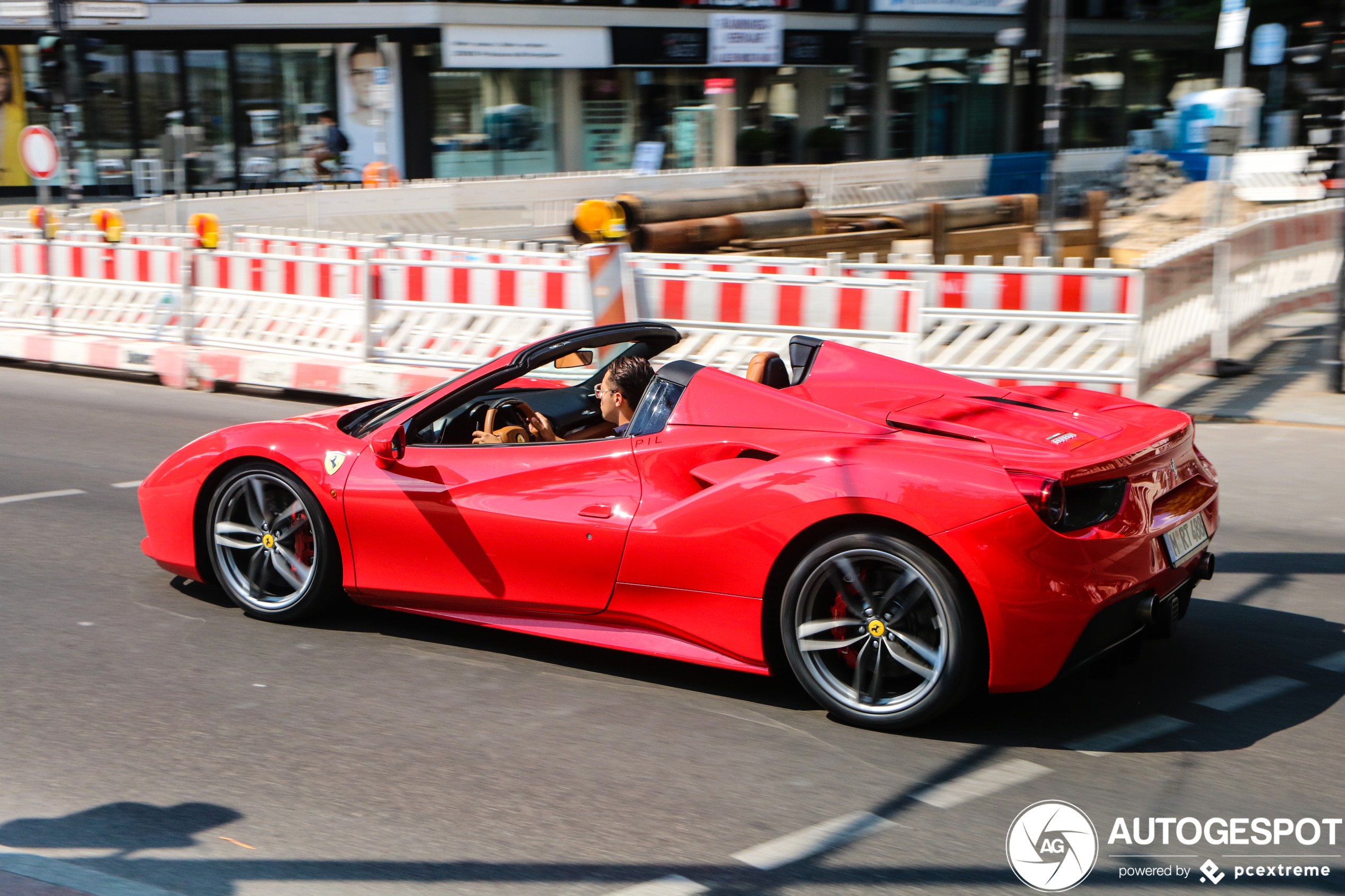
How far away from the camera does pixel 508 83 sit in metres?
34.5

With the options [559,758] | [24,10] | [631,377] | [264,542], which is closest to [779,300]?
[631,377]

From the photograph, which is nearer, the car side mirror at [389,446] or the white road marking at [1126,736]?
the white road marking at [1126,736]

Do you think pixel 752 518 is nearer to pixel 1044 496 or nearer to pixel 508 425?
pixel 1044 496

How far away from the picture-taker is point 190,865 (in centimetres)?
350

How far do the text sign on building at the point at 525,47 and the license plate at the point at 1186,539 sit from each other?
3060 cm

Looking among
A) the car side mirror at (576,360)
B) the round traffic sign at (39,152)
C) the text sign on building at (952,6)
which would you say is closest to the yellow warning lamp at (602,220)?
the round traffic sign at (39,152)

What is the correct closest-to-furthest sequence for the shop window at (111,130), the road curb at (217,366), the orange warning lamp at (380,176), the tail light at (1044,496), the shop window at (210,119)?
the tail light at (1044,496) → the road curb at (217,366) → the orange warning lamp at (380,176) → the shop window at (111,130) → the shop window at (210,119)

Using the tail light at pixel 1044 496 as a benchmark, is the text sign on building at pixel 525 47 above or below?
above

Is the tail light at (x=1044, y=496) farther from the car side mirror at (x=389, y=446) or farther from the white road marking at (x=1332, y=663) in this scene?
the car side mirror at (x=389, y=446)

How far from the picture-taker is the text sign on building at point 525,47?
108 feet

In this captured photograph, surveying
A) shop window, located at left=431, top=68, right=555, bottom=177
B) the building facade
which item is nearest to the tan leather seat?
the building facade

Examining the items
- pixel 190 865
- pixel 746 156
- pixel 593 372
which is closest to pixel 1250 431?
pixel 593 372

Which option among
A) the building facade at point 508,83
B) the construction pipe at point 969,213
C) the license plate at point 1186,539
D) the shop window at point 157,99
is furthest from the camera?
the shop window at point 157,99

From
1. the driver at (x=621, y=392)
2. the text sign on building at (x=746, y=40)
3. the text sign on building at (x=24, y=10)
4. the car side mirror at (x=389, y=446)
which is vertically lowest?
the car side mirror at (x=389, y=446)
